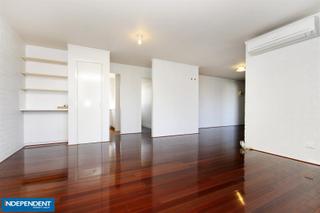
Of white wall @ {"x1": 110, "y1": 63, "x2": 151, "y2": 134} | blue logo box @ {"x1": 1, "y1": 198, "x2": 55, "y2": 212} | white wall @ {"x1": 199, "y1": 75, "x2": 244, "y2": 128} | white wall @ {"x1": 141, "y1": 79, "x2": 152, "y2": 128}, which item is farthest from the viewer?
white wall @ {"x1": 199, "y1": 75, "x2": 244, "y2": 128}

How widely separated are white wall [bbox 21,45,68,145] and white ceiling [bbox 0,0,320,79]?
14.9 inches

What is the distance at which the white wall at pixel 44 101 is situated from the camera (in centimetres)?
397

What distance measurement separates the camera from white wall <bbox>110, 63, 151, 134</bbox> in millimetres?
5723

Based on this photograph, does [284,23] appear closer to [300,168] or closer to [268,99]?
[268,99]

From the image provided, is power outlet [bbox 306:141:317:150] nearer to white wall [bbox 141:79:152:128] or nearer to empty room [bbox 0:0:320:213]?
empty room [bbox 0:0:320:213]

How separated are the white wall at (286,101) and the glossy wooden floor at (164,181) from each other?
1.13 feet

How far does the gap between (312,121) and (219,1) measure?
261 cm

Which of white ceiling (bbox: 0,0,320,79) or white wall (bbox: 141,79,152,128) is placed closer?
white ceiling (bbox: 0,0,320,79)

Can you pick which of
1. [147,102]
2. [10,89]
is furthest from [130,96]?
[10,89]

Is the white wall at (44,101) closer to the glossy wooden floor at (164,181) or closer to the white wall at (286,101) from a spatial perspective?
the glossy wooden floor at (164,181)

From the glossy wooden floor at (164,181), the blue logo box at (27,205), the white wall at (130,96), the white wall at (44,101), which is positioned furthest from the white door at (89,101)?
the blue logo box at (27,205)

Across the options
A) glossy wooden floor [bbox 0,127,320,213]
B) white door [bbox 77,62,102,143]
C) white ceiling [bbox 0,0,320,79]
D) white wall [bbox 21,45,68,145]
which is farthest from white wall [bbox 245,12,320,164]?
white wall [bbox 21,45,68,145]

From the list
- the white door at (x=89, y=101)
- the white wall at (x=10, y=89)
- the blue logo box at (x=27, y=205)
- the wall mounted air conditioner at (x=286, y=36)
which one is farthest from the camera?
the white door at (x=89, y=101)

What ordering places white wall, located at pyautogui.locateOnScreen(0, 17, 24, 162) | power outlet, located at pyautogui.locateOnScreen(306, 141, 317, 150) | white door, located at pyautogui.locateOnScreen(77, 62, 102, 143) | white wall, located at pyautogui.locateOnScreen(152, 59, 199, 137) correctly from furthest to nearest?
white wall, located at pyautogui.locateOnScreen(152, 59, 199, 137), white door, located at pyautogui.locateOnScreen(77, 62, 102, 143), white wall, located at pyautogui.locateOnScreen(0, 17, 24, 162), power outlet, located at pyautogui.locateOnScreen(306, 141, 317, 150)
